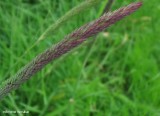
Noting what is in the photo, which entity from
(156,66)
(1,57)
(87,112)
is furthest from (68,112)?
(156,66)

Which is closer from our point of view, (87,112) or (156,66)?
(87,112)

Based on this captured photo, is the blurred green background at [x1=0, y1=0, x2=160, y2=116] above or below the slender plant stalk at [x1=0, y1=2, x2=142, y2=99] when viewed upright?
below

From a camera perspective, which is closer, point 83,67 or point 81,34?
point 81,34

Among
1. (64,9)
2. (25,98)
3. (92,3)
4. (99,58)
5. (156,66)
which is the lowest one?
(156,66)

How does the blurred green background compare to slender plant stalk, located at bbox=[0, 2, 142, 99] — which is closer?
slender plant stalk, located at bbox=[0, 2, 142, 99]

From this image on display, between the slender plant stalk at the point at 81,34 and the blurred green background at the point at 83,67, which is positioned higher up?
the slender plant stalk at the point at 81,34

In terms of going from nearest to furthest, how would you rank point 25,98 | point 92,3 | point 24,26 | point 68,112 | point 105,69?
1. point 92,3
2. point 68,112
3. point 25,98
4. point 24,26
5. point 105,69

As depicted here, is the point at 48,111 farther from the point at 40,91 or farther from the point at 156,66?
the point at 156,66

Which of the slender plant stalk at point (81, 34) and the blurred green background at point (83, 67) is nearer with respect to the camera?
the slender plant stalk at point (81, 34)
